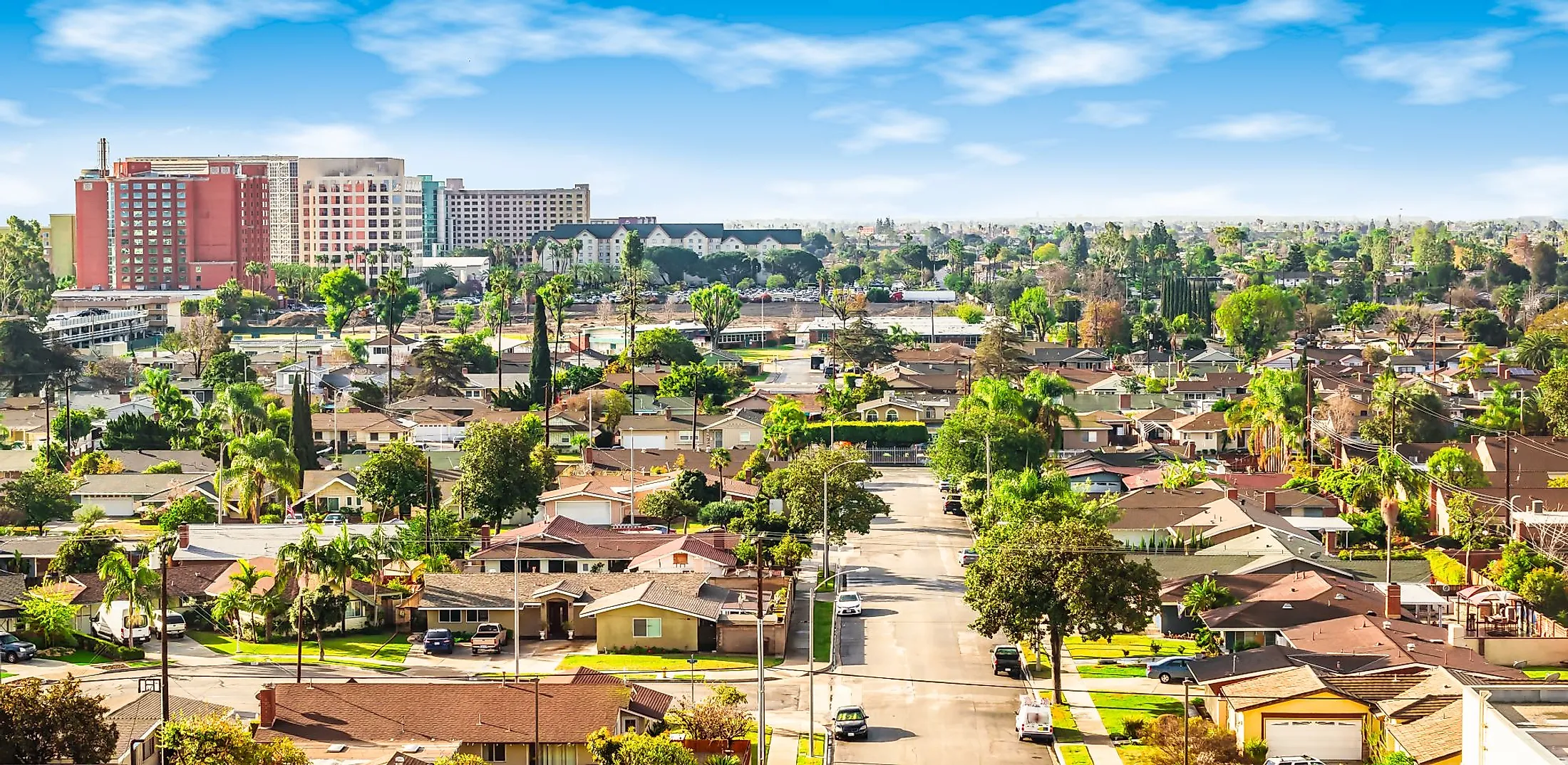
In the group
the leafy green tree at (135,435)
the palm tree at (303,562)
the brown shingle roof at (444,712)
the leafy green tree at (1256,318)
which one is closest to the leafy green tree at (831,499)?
the palm tree at (303,562)

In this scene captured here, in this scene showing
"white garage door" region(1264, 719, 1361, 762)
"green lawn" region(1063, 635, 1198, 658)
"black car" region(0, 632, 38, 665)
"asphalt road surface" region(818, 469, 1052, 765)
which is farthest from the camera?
"green lawn" region(1063, 635, 1198, 658)

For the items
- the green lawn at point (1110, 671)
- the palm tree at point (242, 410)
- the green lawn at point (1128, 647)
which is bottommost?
the green lawn at point (1110, 671)

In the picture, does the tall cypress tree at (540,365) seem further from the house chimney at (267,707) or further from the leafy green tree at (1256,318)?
the house chimney at (267,707)

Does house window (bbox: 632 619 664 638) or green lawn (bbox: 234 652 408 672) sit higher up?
house window (bbox: 632 619 664 638)

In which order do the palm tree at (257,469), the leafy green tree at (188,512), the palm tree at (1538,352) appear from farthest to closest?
the palm tree at (1538,352) → the palm tree at (257,469) → the leafy green tree at (188,512)

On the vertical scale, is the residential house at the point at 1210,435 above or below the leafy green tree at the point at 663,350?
below

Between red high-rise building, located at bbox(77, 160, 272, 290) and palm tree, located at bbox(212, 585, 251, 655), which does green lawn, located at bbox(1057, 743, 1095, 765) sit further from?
red high-rise building, located at bbox(77, 160, 272, 290)

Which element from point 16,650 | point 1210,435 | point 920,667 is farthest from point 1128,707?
point 1210,435

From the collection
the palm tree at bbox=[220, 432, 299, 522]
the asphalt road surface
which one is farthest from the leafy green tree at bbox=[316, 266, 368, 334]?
the asphalt road surface
